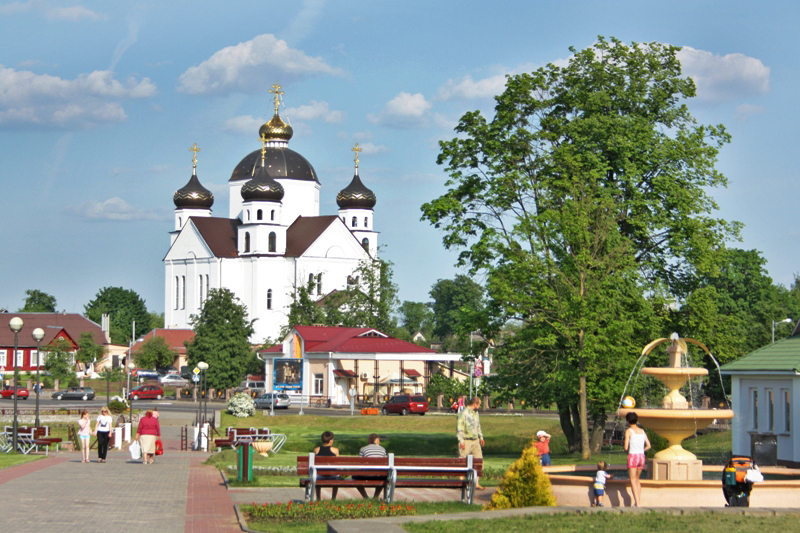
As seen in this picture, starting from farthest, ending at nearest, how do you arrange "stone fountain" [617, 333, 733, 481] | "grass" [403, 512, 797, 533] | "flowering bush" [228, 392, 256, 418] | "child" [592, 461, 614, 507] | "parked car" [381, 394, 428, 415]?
"parked car" [381, 394, 428, 415] < "flowering bush" [228, 392, 256, 418] < "stone fountain" [617, 333, 733, 481] < "child" [592, 461, 614, 507] < "grass" [403, 512, 797, 533]

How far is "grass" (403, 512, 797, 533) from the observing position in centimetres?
1149

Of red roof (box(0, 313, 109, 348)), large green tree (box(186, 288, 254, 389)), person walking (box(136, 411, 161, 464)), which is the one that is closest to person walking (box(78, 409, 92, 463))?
person walking (box(136, 411, 161, 464))

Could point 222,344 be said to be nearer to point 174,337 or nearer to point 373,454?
point 174,337

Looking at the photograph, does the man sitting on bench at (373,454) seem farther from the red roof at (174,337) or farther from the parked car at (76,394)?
the red roof at (174,337)

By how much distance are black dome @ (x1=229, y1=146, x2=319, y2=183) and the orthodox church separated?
3.8 inches

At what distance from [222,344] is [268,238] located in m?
27.3

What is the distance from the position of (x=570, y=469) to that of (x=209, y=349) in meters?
52.2

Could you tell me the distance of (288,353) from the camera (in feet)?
224

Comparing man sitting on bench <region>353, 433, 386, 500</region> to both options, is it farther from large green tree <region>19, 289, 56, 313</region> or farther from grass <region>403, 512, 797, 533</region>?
large green tree <region>19, 289, 56, 313</region>

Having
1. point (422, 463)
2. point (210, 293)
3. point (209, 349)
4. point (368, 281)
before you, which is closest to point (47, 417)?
point (209, 349)

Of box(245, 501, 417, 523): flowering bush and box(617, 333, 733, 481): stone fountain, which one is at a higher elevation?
box(617, 333, 733, 481): stone fountain

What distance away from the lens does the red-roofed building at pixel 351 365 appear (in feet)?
210

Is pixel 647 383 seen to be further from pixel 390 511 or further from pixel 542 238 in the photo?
pixel 390 511

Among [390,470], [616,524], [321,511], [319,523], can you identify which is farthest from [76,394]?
[616,524]
